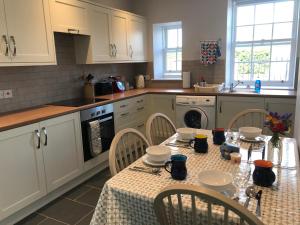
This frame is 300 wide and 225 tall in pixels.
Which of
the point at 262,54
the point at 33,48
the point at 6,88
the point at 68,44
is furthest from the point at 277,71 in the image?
the point at 6,88

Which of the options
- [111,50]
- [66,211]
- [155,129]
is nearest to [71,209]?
[66,211]

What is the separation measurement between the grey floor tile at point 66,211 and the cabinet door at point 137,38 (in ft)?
7.78

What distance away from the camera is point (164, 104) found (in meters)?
3.79

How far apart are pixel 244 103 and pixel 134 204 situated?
2530 millimetres

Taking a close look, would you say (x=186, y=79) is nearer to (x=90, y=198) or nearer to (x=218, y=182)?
(x=90, y=198)

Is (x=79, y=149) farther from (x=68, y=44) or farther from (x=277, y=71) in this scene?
(x=277, y=71)

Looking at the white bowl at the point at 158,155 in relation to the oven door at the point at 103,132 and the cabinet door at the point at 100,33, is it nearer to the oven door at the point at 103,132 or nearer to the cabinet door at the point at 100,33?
the oven door at the point at 103,132

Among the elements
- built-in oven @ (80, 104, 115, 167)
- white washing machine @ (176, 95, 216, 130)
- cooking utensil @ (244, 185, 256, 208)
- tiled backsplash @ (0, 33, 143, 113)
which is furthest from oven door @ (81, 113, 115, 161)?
cooking utensil @ (244, 185, 256, 208)

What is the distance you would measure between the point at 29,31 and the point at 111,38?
1.30 m

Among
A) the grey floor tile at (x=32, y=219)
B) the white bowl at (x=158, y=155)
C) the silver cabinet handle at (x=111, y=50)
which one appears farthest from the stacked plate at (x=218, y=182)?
the silver cabinet handle at (x=111, y=50)

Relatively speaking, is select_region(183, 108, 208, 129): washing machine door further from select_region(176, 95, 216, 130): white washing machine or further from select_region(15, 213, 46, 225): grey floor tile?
select_region(15, 213, 46, 225): grey floor tile

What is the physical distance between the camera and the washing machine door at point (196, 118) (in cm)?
341

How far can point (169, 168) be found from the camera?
140 centimetres

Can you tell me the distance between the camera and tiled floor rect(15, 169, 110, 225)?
7.18ft
